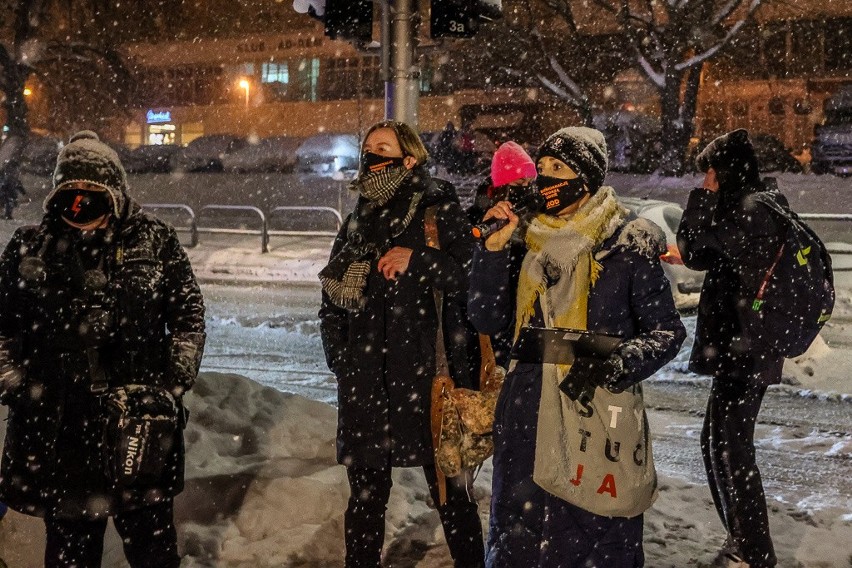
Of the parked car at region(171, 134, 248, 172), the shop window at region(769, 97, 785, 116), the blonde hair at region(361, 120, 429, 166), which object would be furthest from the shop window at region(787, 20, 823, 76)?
the blonde hair at region(361, 120, 429, 166)

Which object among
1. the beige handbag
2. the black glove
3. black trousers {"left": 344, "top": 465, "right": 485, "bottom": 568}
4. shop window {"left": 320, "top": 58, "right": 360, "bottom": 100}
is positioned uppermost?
shop window {"left": 320, "top": 58, "right": 360, "bottom": 100}

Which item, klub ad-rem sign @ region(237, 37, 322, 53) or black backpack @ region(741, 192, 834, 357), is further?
klub ad-rem sign @ region(237, 37, 322, 53)

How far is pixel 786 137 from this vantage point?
4238cm

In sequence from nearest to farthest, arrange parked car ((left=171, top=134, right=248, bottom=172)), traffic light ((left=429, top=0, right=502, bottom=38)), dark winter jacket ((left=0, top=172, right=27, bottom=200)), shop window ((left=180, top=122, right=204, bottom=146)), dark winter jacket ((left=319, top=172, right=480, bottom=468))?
dark winter jacket ((left=319, top=172, right=480, bottom=468)) < traffic light ((left=429, top=0, right=502, bottom=38)) < dark winter jacket ((left=0, top=172, right=27, bottom=200)) < parked car ((left=171, top=134, right=248, bottom=172)) < shop window ((left=180, top=122, right=204, bottom=146))

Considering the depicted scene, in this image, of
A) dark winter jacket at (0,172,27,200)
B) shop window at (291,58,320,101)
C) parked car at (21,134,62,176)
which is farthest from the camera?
shop window at (291,58,320,101)

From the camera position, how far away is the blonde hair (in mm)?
3842

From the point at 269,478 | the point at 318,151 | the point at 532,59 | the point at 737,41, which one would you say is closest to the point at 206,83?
the point at 318,151

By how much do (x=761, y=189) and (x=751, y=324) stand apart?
1.93 ft

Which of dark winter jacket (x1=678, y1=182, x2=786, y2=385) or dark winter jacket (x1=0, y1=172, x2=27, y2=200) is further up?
dark winter jacket (x1=678, y1=182, x2=786, y2=385)

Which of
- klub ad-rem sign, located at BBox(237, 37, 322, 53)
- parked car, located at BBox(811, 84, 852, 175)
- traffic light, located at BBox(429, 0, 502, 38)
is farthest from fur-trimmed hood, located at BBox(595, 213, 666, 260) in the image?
klub ad-rem sign, located at BBox(237, 37, 322, 53)

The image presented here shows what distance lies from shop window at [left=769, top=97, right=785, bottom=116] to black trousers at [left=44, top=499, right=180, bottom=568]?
41934 millimetres

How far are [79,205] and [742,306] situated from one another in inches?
104

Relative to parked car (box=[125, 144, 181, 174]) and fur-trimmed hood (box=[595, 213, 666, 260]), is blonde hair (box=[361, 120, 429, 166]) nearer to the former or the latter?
fur-trimmed hood (box=[595, 213, 666, 260])

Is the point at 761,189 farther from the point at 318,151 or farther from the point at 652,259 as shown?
the point at 318,151
